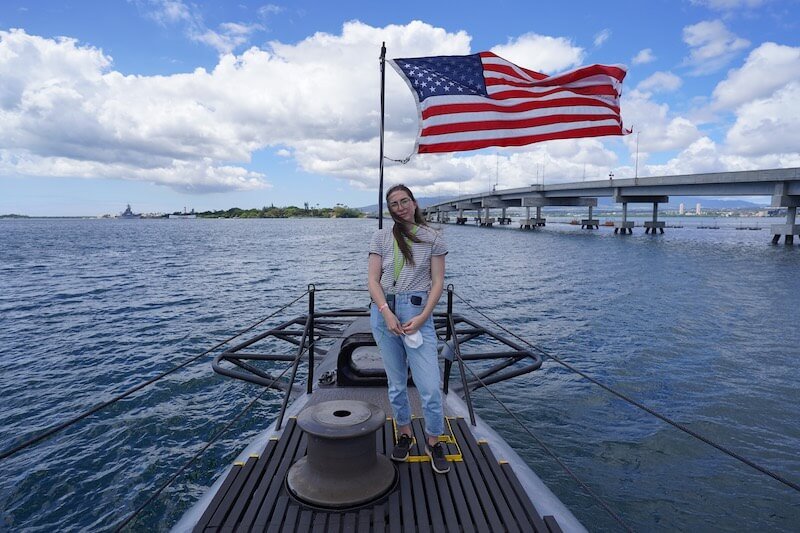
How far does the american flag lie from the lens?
9.78 metres

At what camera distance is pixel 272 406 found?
12.2 m

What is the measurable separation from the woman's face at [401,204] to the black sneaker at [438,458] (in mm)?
2681

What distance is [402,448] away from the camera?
16.9 feet

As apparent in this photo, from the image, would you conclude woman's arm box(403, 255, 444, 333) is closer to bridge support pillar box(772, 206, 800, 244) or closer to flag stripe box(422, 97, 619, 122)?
flag stripe box(422, 97, 619, 122)

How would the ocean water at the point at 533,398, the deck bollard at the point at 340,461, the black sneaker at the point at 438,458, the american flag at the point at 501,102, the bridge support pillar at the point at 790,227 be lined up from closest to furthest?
1. the deck bollard at the point at 340,461
2. the black sneaker at the point at 438,458
3. the ocean water at the point at 533,398
4. the american flag at the point at 501,102
5. the bridge support pillar at the point at 790,227

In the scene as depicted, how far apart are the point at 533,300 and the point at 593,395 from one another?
50.0 ft

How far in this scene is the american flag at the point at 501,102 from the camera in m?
9.78

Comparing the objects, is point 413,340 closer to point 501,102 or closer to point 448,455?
point 448,455

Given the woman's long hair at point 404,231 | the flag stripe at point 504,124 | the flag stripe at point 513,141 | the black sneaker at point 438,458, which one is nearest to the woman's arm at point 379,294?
the woman's long hair at point 404,231

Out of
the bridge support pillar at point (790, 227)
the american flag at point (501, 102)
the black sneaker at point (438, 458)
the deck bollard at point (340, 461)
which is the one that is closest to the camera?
the deck bollard at point (340, 461)

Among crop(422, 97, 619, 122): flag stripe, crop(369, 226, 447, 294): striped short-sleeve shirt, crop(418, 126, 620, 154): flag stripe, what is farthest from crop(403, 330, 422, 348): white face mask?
crop(422, 97, 619, 122): flag stripe

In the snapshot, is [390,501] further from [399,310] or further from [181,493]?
[181,493]

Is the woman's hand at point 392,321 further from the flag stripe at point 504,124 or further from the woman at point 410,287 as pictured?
the flag stripe at point 504,124

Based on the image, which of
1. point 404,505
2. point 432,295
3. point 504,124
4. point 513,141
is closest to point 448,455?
point 404,505
